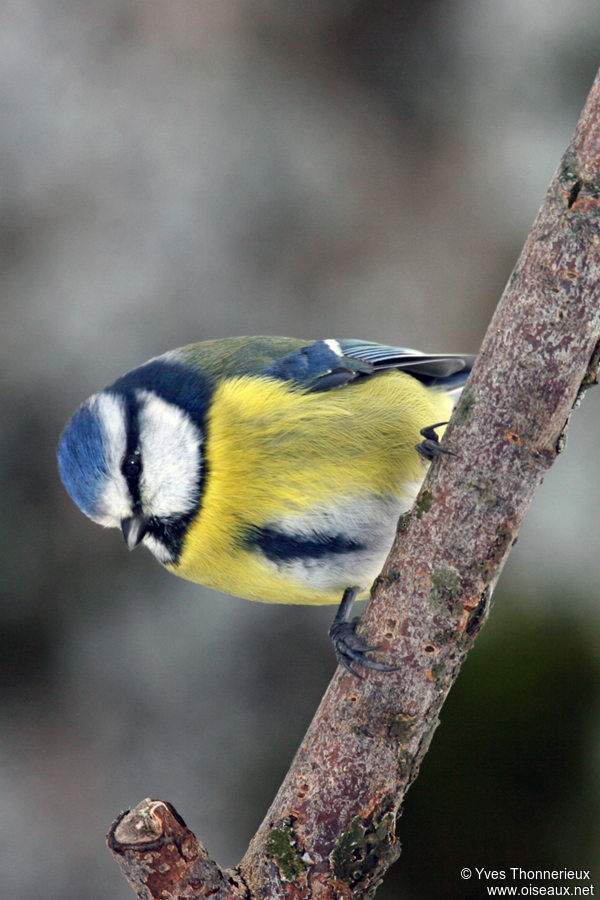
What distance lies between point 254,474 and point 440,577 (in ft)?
1.28

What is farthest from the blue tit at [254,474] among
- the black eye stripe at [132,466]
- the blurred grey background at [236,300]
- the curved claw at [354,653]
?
the blurred grey background at [236,300]

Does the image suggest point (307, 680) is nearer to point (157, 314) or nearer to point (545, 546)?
point (545, 546)

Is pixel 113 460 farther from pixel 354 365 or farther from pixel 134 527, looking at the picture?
pixel 354 365

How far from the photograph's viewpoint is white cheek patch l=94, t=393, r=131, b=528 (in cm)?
149

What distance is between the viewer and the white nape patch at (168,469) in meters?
1.51

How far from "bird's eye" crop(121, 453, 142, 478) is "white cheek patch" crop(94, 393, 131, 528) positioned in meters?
0.01

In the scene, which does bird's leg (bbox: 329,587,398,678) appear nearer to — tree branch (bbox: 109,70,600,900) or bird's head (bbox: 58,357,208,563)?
tree branch (bbox: 109,70,600,900)

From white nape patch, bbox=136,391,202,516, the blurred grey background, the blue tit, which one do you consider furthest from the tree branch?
the blurred grey background

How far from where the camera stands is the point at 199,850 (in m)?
1.11

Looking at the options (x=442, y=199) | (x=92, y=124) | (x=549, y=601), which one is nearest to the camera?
(x=549, y=601)

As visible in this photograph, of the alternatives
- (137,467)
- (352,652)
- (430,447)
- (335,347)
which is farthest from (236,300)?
(352,652)

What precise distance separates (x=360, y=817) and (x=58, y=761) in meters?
1.49

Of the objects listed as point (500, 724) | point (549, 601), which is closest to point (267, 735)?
point (500, 724)

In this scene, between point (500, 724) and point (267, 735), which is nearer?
point (500, 724)
